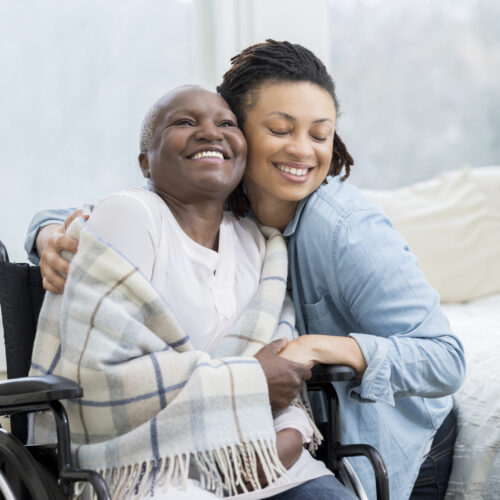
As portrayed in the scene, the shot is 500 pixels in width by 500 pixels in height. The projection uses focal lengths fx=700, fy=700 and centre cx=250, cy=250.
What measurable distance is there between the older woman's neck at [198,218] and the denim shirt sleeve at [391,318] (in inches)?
9.4

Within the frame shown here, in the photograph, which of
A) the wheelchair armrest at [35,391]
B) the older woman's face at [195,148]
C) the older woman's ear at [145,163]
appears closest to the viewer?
the wheelchair armrest at [35,391]

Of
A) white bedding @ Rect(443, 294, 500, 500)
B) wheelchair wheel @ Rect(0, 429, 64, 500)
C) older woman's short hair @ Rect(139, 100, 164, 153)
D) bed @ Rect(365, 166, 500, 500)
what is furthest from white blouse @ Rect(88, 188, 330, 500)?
bed @ Rect(365, 166, 500, 500)

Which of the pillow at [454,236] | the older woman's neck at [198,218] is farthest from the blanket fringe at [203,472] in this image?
the pillow at [454,236]

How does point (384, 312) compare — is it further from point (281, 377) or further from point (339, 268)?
point (281, 377)

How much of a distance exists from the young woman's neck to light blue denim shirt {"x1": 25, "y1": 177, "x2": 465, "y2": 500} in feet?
0.11

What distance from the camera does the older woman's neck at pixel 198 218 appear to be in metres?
1.30

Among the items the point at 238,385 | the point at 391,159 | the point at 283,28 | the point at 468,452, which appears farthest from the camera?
the point at 391,159

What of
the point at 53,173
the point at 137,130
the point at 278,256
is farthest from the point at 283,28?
the point at 278,256

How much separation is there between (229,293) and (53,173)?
1.03 meters

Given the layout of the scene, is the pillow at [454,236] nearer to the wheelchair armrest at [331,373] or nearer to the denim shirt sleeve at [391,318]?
the denim shirt sleeve at [391,318]

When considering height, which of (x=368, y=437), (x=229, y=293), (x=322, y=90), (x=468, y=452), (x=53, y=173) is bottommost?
(x=468, y=452)

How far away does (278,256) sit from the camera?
53.4 inches

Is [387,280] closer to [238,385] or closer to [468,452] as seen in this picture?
[238,385]

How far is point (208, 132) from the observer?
125 centimetres
